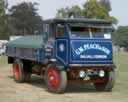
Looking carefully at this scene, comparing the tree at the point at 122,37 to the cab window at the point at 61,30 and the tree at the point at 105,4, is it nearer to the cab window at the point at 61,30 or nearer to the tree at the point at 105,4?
the tree at the point at 105,4

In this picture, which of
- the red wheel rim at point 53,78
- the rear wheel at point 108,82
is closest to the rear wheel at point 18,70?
the red wheel rim at point 53,78

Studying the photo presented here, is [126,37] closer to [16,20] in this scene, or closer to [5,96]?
[16,20]

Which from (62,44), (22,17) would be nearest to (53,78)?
(62,44)

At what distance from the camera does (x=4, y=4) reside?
267ft

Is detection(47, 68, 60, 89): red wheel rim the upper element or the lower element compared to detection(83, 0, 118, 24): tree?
lower

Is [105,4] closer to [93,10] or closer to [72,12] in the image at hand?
[93,10]

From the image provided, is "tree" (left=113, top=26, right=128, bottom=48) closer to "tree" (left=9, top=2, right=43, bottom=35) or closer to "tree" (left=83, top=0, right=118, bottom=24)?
"tree" (left=9, top=2, right=43, bottom=35)

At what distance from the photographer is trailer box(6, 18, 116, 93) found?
1439cm

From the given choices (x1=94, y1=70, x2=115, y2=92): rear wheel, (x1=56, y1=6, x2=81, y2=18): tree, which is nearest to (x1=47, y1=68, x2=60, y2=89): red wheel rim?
(x1=94, y1=70, x2=115, y2=92): rear wheel

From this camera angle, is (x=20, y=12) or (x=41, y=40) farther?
(x=20, y=12)

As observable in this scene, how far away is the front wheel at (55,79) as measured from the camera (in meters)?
14.3

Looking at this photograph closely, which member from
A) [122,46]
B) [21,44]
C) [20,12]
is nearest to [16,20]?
[20,12]

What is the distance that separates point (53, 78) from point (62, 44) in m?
1.18

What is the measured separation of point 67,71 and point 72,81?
68cm
